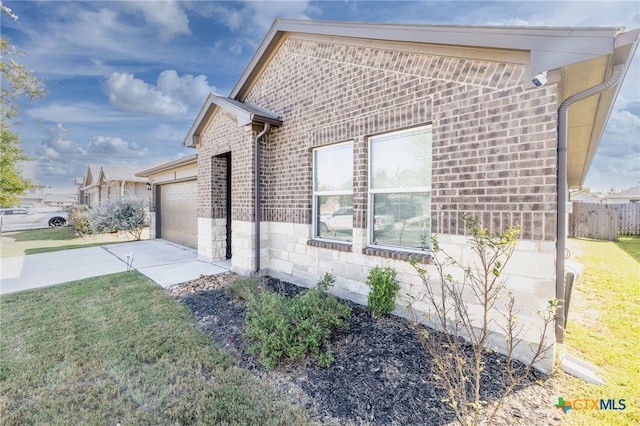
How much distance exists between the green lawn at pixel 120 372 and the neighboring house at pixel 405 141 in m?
2.50

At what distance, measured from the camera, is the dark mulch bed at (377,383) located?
2.43 metres

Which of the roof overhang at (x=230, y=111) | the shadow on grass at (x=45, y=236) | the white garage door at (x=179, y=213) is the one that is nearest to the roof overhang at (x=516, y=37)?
the roof overhang at (x=230, y=111)

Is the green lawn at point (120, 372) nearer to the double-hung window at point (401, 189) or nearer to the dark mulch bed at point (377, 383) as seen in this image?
the dark mulch bed at point (377, 383)

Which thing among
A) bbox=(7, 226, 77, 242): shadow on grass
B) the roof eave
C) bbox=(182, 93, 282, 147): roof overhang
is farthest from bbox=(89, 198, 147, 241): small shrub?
the roof eave

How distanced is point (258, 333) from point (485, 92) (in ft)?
13.3

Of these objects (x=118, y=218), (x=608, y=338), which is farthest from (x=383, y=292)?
(x=118, y=218)

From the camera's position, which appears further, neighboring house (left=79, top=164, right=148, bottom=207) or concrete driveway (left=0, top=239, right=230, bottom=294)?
neighboring house (left=79, top=164, right=148, bottom=207)

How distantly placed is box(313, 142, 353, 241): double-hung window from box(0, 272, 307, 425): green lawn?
2960 mm

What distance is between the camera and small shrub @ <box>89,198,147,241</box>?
48.8ft

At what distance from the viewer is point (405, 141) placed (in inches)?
174

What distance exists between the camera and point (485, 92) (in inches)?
137

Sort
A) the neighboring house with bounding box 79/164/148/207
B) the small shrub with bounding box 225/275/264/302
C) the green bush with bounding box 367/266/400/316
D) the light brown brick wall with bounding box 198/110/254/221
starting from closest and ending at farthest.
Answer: the green bush with bounding box 367/266/400/316, the small shrub with bounding box 225/275/264/302, the light brown brick wall with bounding box 198/110/254/221, the neighboring house with bounding box 79/164/148/207

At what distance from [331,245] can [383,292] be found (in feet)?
5.15

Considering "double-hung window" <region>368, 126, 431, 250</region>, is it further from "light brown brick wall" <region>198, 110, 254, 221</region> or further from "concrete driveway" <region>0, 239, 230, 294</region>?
"concrete driveway" <region>0, 239, 230, 294</region>
